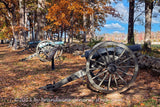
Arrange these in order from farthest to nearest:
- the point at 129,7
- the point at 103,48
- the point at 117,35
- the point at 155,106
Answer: the point at 117,35 → the point at 129,7 → the point at 103,48 → the point at 155,106

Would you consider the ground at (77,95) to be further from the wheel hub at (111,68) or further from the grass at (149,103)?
the wheel hub at (111,68)

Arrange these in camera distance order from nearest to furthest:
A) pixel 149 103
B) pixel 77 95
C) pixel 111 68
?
pixel 149 103 < pixel 111 68 < pixel 77 95

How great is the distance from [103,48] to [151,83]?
2.30m

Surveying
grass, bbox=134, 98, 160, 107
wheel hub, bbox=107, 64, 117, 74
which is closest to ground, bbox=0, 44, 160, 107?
grass, bbox=134, 98, 160, 107

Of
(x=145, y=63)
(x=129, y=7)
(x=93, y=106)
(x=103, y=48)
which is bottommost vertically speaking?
(x=93, y=106)

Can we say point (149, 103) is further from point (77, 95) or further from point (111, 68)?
point (77, 95)

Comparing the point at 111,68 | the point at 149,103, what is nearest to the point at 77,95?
the point at 111,68

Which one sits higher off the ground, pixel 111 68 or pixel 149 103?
pixel 111 68

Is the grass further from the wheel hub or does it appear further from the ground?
the wheel hub

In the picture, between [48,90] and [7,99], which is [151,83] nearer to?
[48,90]

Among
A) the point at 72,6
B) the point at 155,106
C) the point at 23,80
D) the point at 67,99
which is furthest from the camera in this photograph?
the point at 72,6

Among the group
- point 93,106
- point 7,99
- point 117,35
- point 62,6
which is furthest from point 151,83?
point 117,35

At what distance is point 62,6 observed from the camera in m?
14.9

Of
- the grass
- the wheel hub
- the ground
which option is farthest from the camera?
the wheel hub
